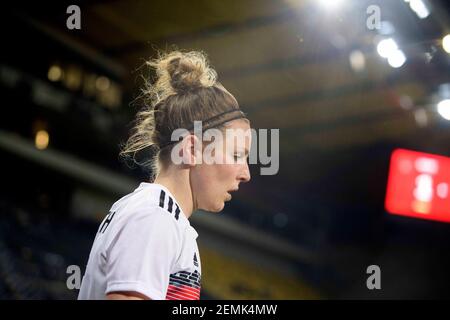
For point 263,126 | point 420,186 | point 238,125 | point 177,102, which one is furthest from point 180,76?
point 263,126

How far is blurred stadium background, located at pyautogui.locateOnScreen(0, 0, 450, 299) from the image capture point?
5.45 m

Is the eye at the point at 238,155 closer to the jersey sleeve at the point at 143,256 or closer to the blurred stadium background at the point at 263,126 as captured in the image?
the jersey sleeve at the point at 143,256

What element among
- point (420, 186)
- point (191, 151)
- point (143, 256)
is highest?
point (420, 186)

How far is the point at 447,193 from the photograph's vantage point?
5.42m

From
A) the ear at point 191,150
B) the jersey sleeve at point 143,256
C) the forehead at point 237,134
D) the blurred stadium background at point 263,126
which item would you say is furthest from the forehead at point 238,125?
the blurred stadium background at point 263,126

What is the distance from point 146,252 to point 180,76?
604mm

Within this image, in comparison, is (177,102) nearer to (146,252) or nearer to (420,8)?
(146,252)

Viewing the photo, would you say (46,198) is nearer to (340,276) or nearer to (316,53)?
(316,53)

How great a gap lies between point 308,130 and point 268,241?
280cm

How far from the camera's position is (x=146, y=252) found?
1237 mm

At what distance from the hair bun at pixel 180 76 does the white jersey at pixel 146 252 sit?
340 mm

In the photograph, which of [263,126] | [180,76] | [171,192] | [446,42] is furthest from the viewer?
[263,126]

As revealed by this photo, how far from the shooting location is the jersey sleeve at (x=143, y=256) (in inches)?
48.2
